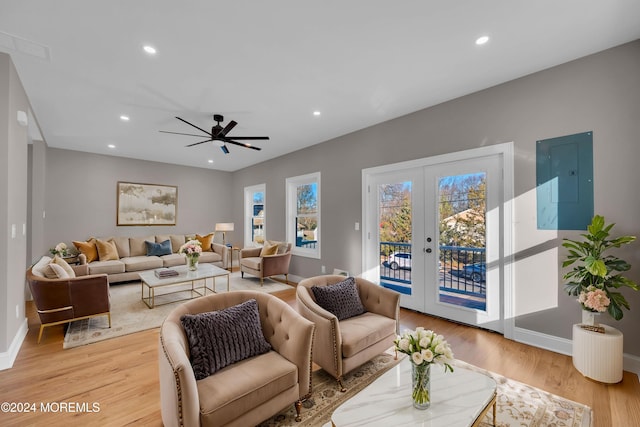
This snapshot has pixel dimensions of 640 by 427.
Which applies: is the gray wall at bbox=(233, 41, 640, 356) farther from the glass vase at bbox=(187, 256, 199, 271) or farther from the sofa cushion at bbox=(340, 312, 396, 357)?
the glass vase at bbox=(187, 256, 199, 271)

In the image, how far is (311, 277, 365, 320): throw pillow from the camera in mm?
2523

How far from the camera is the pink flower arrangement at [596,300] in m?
2.23

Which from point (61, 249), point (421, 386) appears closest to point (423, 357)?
point (421, 386)

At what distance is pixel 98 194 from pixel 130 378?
549 cm

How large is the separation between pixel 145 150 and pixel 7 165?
12.0ft

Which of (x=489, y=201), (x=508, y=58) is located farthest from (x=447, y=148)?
(x=508, y=58)

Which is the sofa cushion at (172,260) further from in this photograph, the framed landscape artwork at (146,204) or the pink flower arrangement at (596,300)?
the pink flower arrangement at (596,300)

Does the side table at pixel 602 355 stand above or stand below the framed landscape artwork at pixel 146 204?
below

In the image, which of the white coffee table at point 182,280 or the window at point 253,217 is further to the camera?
the window at point 253,217

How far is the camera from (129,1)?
1922 mm

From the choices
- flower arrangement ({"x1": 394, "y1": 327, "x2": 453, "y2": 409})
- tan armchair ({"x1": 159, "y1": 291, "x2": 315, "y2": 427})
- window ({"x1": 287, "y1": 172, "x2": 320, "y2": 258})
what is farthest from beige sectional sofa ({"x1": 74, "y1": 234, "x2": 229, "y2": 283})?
flower arrangement ({"x1": 394, "y1": 327, "x2": 453, "y2": 409})

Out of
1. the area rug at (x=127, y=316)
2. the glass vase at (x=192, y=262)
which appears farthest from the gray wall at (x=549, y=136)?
the area rug at (x=127, y=316)

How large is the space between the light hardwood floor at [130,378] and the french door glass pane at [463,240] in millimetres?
482

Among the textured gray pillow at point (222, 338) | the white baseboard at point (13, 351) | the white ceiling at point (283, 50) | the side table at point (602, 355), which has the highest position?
the white ceiling at point (283, 50)
